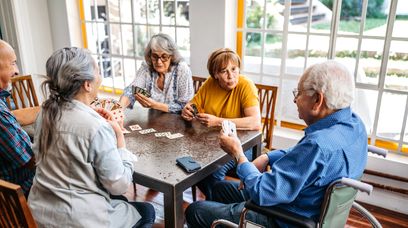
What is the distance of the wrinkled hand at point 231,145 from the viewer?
5.05 feet

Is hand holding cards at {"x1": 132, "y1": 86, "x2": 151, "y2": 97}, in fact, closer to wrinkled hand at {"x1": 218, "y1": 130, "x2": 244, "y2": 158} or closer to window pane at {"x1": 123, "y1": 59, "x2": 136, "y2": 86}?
wrinkled hand at {"x1": 218, "y1": 130, "x2": 244, "y2": 158}

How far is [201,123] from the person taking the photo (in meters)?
2.12

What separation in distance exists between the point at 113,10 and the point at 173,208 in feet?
9.86

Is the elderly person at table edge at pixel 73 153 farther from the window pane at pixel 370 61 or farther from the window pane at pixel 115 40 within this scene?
the window pane at pixel 115 40

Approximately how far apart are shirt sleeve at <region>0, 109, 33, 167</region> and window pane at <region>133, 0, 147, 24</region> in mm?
2381

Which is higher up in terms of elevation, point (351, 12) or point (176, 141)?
point (351, 12)

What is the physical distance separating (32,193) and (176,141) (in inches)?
28.8

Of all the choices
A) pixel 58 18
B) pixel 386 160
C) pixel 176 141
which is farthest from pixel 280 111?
pixel 58 18

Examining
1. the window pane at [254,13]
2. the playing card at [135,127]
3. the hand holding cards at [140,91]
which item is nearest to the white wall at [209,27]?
the window pane at [254,13]

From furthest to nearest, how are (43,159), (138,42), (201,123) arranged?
(138,42) → (201,123) → (43,159)

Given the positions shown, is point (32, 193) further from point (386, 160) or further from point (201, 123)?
point (386, 160)

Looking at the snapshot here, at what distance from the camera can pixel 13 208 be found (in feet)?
3.77

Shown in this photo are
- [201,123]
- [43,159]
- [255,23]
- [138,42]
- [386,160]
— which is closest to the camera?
[43,159]

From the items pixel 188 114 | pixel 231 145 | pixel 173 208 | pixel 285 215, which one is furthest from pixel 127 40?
pixel 285 215
